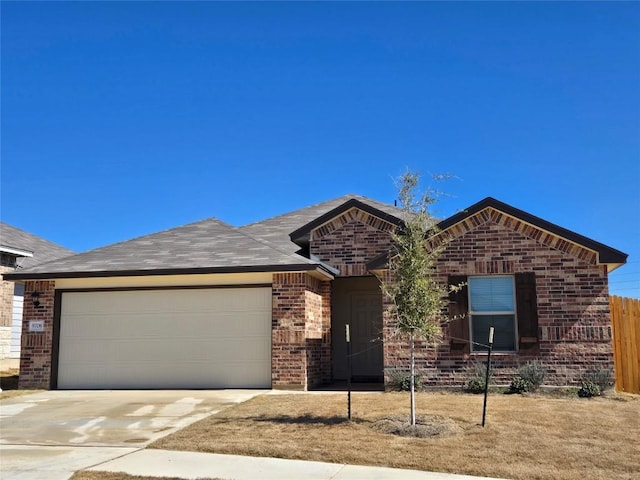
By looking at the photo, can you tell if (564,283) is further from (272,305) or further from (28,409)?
(28,409)

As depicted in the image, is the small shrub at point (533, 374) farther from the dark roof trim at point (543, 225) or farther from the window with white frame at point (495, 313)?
the dark roof trim at point (543, 225)

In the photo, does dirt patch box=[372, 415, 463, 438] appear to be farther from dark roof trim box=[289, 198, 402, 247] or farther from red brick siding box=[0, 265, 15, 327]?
red brick siding box=[0, 265, 15, 327]

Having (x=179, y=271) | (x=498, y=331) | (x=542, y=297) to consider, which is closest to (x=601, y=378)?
(x=542, y=297)

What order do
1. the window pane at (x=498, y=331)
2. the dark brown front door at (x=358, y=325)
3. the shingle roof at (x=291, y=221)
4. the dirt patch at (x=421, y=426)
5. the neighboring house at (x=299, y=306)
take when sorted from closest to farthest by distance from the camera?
the dirt patch at (x=421, y=426) < the neighboring house at (x=299, y=306) < the window pane at (x=498, y=331) < the dark brown front door at (x=358, y=325) < the shingle roof at (x=291, y=221)

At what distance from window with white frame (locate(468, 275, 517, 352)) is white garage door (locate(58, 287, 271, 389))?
478cm

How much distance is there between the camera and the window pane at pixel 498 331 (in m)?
13.7

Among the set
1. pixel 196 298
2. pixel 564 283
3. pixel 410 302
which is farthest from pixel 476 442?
pixel 196 298

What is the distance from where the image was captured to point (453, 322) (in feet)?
44.9

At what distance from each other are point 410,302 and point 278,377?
5.62 meters

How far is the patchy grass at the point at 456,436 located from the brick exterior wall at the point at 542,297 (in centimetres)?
133

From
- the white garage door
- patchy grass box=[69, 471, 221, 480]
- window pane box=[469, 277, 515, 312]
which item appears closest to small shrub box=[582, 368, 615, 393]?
window pane box=[469, 277, 515, 312]

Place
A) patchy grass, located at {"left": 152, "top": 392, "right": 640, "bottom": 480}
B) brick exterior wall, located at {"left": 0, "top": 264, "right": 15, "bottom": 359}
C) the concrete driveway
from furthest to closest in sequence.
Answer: brick exterior wall, located at {"left": 0, "top": 264, "right": 15, "bottom": 359}, the concrete driveway, patchy grass, located at {"left": 152, "top": 392, "right": 640, "bottom": 480}

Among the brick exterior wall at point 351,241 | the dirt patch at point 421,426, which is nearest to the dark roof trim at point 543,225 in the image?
the brick exterior wall at point 351,241

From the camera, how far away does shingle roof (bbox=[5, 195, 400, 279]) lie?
14820 mm
